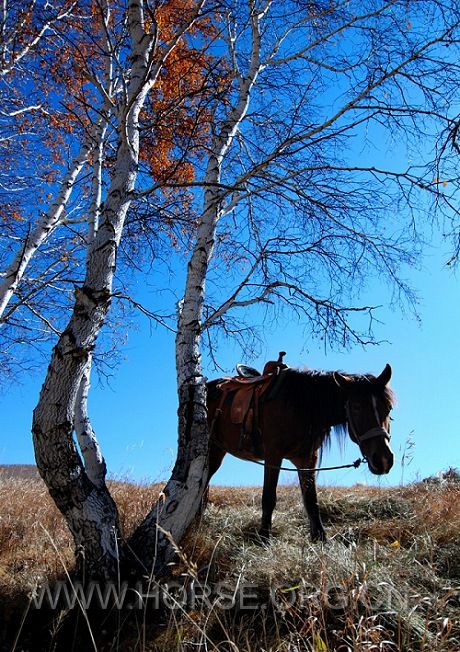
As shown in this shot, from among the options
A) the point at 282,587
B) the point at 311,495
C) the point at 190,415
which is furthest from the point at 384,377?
the point at 282,587

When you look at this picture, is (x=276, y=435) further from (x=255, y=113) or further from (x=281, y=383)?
(x=255, y=113)

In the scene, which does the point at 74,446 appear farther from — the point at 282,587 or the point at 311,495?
the point at 311,495

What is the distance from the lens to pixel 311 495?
416cm

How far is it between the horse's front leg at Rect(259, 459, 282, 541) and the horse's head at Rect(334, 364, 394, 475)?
79 cm

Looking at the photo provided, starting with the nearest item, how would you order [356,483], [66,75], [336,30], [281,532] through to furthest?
[281,532], [336,30], [66,75], [356,483]

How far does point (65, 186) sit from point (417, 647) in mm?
6795

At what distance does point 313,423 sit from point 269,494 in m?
0.79

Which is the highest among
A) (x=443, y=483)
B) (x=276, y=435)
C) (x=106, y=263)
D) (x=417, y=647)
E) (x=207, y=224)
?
(x=207, y=224)

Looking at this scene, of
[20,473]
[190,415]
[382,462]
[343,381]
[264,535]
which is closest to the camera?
[190,415]

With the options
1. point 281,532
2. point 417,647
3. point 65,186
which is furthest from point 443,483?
point 65,186

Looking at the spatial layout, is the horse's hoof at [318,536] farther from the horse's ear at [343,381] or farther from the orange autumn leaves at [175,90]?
the orange autumn leaves at [175,90]

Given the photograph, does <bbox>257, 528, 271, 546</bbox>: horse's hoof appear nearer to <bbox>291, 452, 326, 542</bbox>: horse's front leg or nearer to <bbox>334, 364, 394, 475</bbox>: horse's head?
<bbox>291, 452, 326, 542</bbox>: horse's front leg

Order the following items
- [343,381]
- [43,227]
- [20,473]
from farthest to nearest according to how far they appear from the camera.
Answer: [20,473] < [43,227] < [343,381]

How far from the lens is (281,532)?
446cm
